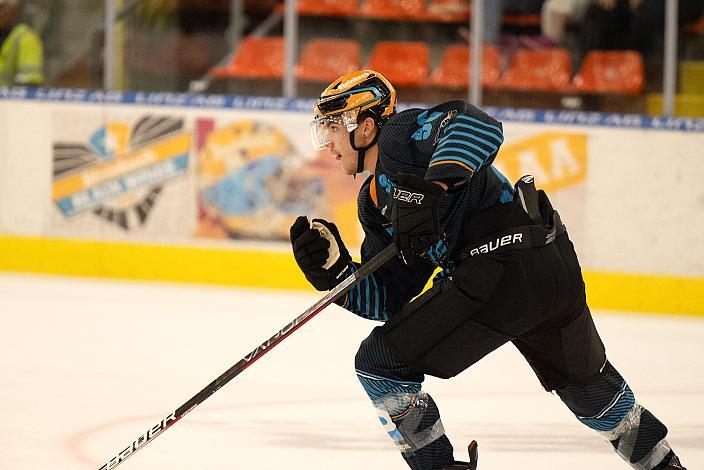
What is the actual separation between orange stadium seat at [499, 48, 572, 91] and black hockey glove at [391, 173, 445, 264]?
4368 mm

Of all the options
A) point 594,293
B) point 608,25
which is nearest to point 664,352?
point 594,293

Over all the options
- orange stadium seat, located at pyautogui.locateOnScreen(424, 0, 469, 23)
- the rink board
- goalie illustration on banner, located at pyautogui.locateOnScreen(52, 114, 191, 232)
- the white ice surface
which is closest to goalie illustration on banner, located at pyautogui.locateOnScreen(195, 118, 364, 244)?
the rink board

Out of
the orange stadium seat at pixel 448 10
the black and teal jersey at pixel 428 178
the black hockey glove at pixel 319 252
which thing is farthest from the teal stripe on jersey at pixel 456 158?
the orange stadium seat at pixel 448 10

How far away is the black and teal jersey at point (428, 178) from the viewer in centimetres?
283

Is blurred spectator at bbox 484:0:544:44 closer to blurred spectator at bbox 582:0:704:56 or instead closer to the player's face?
blurred spectator at bbox 582:0:704:56

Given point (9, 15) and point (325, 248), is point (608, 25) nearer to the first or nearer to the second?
point (9, 15)

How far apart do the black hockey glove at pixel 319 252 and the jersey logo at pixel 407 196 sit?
363 mm

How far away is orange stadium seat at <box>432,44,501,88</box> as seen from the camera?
23.3 feet

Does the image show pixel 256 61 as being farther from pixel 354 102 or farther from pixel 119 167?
pixel 354 102

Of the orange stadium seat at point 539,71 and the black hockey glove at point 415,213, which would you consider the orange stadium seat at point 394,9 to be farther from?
the black hockey glove at point 415,213

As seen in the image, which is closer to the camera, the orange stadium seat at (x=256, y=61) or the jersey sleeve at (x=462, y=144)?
the jersey sleeve at (x=462, y=144)

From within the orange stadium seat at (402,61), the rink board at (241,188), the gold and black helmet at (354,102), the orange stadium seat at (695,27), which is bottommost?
the rink board at (241,188)

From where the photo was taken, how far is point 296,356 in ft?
17.5

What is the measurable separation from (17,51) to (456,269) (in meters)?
5.24
